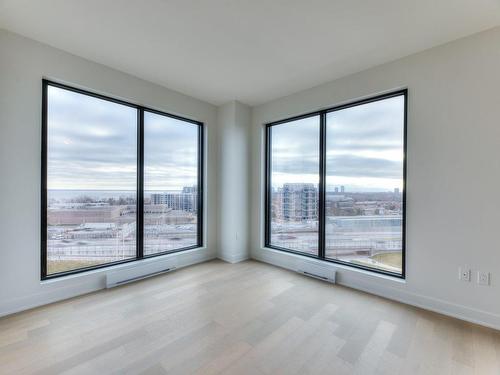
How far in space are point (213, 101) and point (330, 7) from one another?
250 cm

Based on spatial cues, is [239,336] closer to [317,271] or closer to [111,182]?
[317,271]

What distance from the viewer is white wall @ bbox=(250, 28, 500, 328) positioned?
217cm

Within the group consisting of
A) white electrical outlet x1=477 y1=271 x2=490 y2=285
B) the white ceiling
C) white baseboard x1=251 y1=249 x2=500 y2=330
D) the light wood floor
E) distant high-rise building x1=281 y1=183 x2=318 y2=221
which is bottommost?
the light wood floor

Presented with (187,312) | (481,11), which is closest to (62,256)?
(187,312)

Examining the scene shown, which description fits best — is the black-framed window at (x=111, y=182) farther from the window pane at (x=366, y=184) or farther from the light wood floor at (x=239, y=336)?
the window pane at (x=366, y=184)

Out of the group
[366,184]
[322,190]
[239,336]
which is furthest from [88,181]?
[366,184]

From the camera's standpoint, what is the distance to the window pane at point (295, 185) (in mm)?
3615

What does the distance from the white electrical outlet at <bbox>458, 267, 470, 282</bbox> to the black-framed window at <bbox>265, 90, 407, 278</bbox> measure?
514mm

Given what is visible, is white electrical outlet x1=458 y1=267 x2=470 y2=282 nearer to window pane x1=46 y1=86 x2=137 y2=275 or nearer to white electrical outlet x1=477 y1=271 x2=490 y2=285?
white electrical outlet x1=477 y1=271 x2=490 y2=285

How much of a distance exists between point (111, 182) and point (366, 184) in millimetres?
3415

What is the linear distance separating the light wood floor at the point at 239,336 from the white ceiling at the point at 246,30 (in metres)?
2.78

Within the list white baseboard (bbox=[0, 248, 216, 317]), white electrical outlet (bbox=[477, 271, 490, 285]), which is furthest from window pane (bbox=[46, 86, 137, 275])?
white electrical outlet (bbox=[477, 271, 490, 285])

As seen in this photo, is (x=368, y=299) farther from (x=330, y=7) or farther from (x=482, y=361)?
(x=330, y=7)

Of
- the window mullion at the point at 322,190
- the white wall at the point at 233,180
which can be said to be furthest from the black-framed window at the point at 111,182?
the window mullion at the point at 322,190
